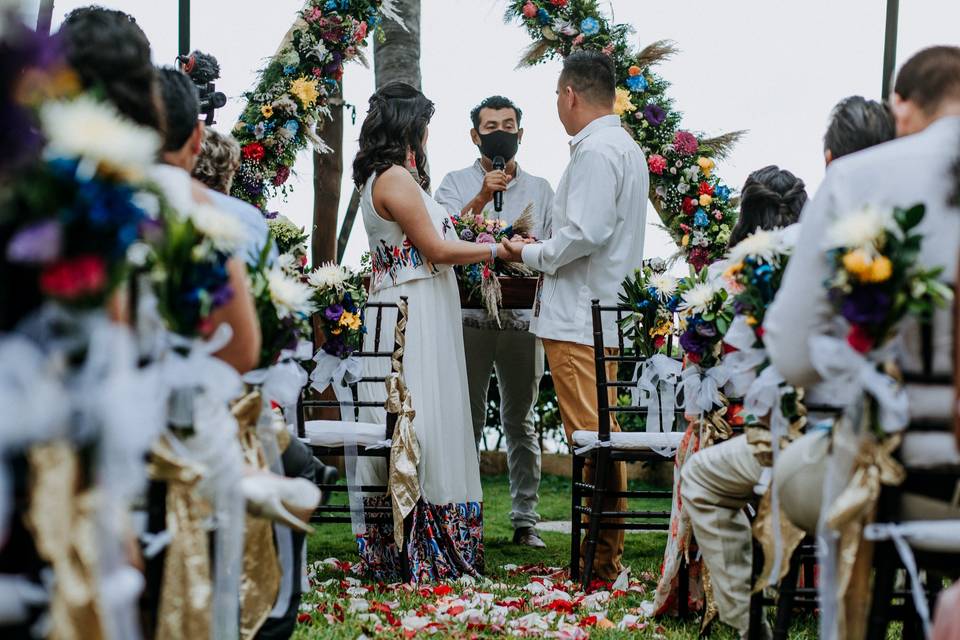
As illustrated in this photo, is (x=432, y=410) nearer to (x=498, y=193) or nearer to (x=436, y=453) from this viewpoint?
(x=436, y=453)

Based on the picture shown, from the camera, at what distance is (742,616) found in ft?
11.9

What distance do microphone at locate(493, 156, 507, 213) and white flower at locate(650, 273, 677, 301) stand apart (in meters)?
1.52

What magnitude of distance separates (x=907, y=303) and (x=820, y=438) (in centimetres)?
50

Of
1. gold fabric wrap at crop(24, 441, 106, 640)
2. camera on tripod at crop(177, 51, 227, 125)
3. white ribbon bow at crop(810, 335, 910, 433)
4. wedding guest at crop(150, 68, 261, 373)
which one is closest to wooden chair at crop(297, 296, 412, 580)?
camera on tripod at crop(177, 51, 227, 125)

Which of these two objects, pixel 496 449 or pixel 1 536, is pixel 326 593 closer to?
pixel 1 536

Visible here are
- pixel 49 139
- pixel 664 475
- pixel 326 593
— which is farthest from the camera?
pixel 664 475

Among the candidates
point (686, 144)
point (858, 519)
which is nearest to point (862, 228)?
point (858, 519)

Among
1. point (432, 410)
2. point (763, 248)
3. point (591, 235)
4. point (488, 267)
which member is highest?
point (591, 235)

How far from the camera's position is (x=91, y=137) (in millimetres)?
1591

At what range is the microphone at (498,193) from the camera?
20.3ft

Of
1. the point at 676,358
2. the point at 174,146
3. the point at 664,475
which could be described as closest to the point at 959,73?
the point at 174,146

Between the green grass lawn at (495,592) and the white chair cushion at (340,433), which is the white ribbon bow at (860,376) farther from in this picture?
the white chair cushion at (340,433)

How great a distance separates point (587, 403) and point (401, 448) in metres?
0.91

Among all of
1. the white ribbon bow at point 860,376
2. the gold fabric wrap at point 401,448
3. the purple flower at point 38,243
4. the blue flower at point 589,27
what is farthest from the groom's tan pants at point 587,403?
the purple flower at point 38,243
